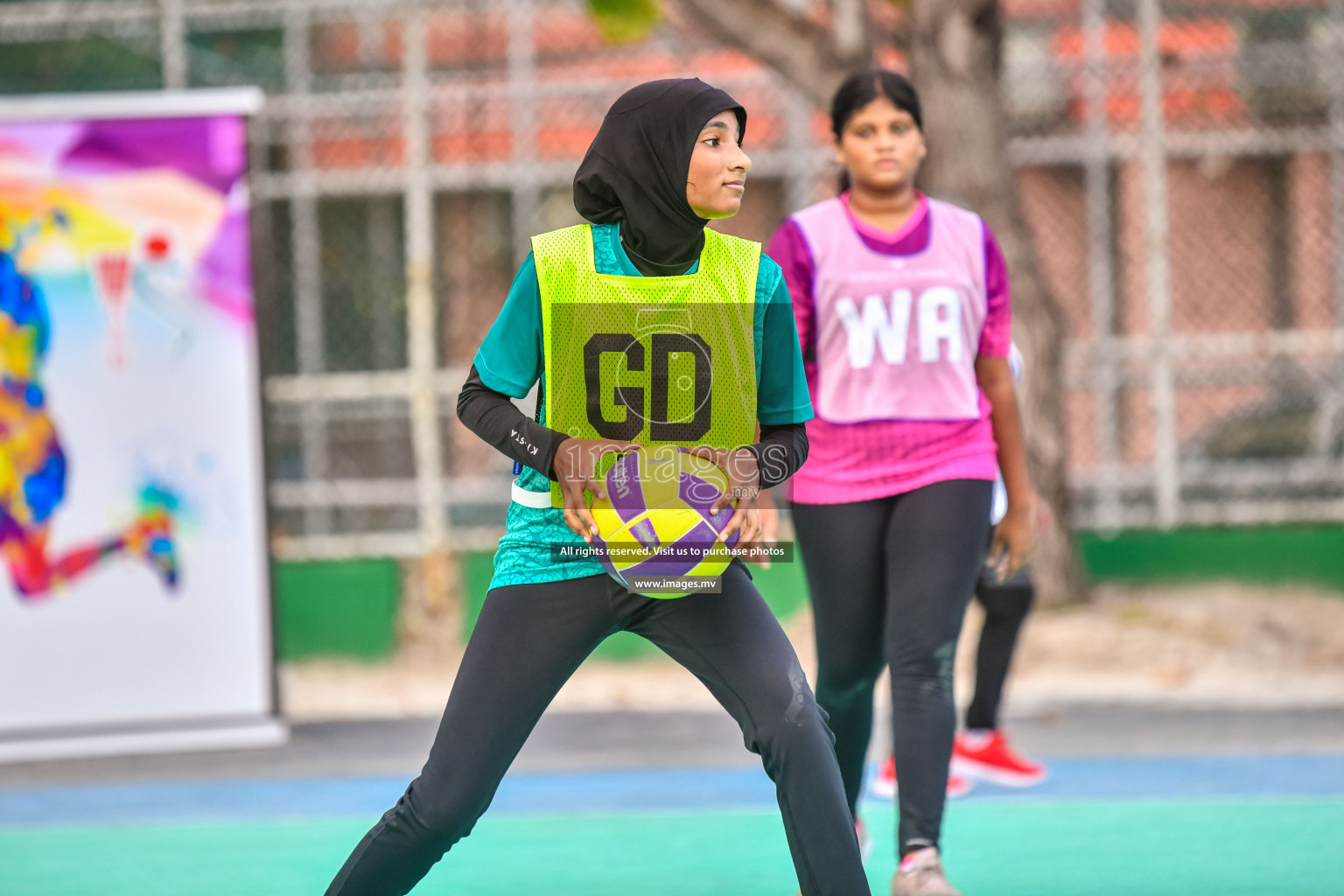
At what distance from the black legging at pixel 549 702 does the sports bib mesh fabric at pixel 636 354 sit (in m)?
0.25

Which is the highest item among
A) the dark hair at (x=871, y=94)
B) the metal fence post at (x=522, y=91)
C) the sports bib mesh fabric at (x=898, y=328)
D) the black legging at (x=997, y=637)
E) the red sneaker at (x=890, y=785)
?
the metal fence post at (x=522, y=91)

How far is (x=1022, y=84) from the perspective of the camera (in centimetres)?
866

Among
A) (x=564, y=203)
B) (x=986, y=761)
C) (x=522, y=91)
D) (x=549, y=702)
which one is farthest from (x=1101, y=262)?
(x=549, y=702)

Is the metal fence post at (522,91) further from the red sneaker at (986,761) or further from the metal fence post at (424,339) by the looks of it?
the red sneaker at (986,761)

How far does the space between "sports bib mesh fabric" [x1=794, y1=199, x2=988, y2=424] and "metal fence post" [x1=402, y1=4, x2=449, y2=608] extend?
178 inches

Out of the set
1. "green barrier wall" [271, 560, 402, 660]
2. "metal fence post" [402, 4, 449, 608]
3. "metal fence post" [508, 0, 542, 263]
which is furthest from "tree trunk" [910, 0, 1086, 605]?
"green barrier wall" [271, 560, 402, 660]

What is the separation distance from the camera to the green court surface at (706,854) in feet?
14.2

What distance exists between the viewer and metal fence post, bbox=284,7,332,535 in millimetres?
8367

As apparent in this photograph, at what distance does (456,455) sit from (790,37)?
8.71 feet

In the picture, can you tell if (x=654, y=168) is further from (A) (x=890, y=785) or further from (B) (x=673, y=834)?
(A) (x=890, y=785)

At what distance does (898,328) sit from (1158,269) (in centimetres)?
472

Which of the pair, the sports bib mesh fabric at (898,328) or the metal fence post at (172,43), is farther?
the metal fence post at (172,43)

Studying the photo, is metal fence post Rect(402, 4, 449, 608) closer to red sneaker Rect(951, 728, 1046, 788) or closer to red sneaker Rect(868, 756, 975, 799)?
red sneaker Rect(868, 756, 975, 799)

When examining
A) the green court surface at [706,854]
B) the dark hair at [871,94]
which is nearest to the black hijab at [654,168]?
the dark hair at [871,94]
